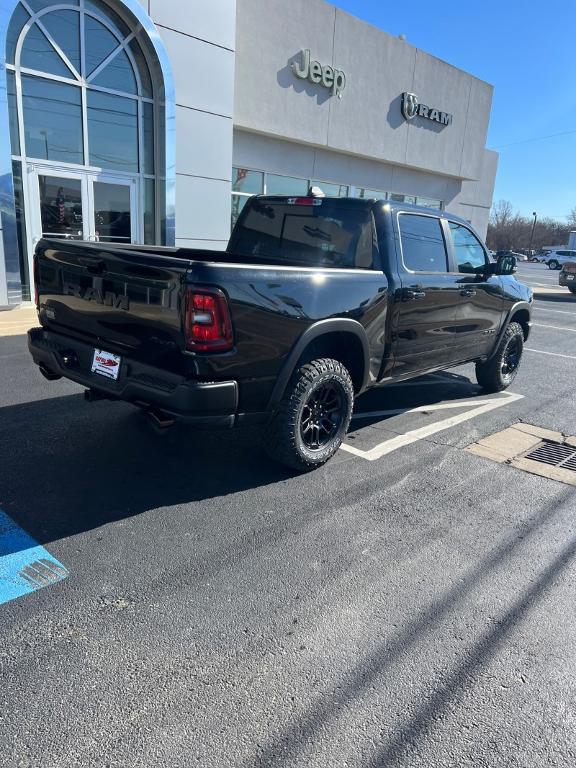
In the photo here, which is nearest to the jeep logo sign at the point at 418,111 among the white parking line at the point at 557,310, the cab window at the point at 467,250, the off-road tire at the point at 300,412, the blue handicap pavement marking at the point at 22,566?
the white parking line at the point at 557,310

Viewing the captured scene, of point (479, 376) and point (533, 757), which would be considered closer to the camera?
point (533, 757)

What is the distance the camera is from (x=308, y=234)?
4.79m

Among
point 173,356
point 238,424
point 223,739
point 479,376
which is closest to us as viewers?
point 223,739

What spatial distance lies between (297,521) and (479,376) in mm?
3961

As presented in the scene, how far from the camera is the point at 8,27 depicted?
9430 millimetres

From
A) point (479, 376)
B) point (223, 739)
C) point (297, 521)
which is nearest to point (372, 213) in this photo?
point (297, 521)

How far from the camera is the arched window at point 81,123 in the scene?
9.92 m

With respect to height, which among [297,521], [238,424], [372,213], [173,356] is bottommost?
[297,521]

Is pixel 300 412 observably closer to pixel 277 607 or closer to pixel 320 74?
pixel 277 607

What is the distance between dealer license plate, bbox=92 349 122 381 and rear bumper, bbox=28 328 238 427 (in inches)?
1.3

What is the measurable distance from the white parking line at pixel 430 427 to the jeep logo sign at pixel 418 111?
536 inches

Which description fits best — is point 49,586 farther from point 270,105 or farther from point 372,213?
point 270,105

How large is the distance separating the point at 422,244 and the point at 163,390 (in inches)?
113

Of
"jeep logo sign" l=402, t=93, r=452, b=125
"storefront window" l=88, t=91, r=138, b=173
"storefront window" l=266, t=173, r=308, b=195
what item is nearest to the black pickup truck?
"storefront window" l=88, t=91, r=138, b=173
